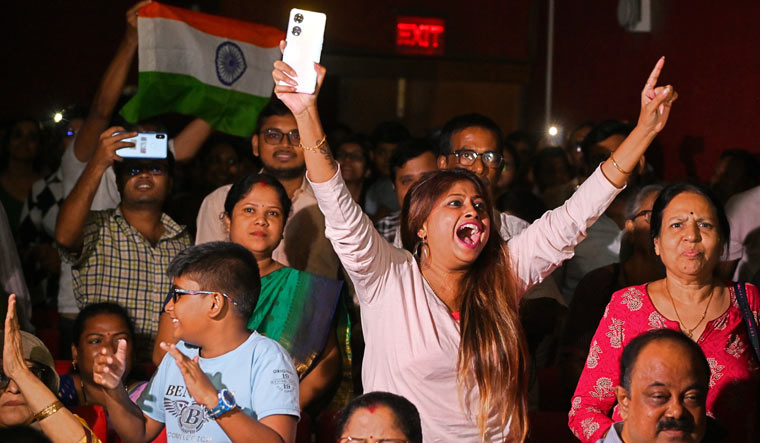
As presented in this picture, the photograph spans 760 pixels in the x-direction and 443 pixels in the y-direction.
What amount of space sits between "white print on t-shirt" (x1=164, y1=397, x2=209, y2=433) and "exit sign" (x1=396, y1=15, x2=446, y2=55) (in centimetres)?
646

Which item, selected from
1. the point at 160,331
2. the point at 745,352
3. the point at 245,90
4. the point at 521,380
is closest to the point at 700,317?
the point at 745,352

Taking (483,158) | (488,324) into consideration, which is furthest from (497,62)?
(488,324)

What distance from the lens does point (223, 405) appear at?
92.4 inches

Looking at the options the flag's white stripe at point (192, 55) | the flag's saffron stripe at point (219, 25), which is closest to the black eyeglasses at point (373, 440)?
the flag's white stripe at point (192, 55)

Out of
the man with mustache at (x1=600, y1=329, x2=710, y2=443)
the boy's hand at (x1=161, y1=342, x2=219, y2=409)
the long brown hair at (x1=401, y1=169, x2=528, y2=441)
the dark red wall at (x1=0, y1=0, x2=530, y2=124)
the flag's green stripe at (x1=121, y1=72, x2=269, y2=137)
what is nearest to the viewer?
the boy's hand at (x1=161, y1=342, x2=219, y2=409)

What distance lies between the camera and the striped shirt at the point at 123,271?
13.1ft

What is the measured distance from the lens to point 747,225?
4105mm

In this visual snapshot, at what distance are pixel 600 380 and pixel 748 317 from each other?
477mm

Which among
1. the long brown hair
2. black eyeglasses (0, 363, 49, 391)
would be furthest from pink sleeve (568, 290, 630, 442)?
black eyeglasses (0, 363, 49, 391)

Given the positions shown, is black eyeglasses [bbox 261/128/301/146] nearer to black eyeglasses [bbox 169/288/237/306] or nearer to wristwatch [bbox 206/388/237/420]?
black eyeglasses [bbox 169/288/237/306]

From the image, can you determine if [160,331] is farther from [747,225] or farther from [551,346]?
[747,225]

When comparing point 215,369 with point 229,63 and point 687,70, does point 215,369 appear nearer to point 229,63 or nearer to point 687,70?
point 229,63

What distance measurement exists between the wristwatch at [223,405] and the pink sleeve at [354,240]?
477 mm

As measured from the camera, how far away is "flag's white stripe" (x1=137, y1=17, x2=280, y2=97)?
482 cm
